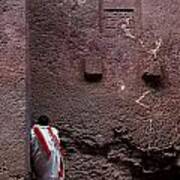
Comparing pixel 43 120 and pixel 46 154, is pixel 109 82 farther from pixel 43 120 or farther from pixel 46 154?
pixel 46 154

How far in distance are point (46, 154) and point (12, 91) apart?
61 centimetres

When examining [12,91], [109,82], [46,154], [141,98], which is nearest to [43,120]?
[46,154]

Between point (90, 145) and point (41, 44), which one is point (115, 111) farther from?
point (41, 44)

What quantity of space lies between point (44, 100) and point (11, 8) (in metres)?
1.08

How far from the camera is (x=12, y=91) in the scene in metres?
5.33

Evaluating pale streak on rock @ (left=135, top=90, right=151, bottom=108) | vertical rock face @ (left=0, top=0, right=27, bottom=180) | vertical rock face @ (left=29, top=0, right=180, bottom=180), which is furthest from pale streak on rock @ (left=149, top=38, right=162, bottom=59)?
vertical rock face @ (left=0, top=0, right=27, bottom=180)

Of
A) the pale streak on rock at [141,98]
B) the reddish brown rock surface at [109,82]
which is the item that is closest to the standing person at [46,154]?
the reddish brown rock surface at [109,82]

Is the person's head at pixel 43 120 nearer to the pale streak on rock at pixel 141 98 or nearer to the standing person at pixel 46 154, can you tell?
the standing person at pixel 46 154

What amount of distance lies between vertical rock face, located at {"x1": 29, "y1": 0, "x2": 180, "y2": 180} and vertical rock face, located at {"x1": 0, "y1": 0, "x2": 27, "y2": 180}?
92 centimetres

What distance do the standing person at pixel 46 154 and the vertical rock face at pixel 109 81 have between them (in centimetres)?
49

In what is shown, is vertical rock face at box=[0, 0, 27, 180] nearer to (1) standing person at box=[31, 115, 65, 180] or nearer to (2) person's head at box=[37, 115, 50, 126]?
(1) standing person at box=[31, 115, 65, 180]

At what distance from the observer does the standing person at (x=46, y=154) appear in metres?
5.62

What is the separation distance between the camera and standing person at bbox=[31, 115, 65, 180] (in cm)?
562

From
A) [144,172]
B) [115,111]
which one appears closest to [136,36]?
[115,111]
